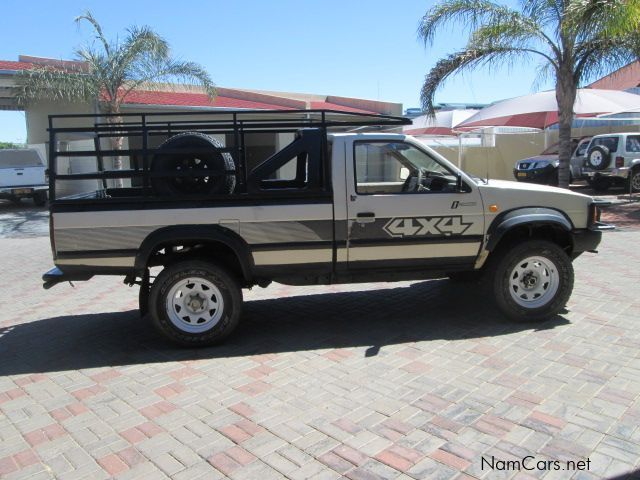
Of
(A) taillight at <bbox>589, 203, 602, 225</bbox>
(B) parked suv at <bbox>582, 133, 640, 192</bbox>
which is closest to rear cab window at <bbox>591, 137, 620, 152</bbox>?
(B) parked suv at <bbox>582, 133, 640, 192</bbox>

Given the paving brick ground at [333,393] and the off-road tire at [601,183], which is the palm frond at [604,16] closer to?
the off-road tire at [601,183]

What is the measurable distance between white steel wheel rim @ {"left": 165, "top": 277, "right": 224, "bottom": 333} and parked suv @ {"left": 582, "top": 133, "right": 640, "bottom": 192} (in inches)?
618

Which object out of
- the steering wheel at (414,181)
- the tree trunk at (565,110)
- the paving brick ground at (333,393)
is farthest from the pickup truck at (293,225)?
the tree trunk at (565,110)

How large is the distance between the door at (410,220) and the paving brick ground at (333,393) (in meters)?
0.70

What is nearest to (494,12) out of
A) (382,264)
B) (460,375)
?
(382,264)

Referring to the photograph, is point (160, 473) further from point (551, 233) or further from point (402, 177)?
point (551, 233)

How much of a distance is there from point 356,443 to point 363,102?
2419 centimetres

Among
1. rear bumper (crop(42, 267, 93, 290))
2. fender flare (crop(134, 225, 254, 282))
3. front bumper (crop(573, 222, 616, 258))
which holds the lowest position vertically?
rear bumper (crop(42, 267, 93, 290))

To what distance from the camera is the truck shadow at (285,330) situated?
503 cm

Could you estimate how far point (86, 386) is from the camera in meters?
4.36

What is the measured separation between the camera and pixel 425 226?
527 centimetres

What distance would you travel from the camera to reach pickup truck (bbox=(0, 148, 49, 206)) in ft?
61.2

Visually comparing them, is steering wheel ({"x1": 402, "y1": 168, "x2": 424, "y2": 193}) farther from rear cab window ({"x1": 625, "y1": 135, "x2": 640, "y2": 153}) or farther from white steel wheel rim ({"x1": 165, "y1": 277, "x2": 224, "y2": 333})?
rear cab window ({"x1": 625, "y1": 135, "x2": 640, "y2": 153})

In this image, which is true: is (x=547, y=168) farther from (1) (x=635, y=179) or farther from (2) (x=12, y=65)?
(2) (x=12, y=65)
